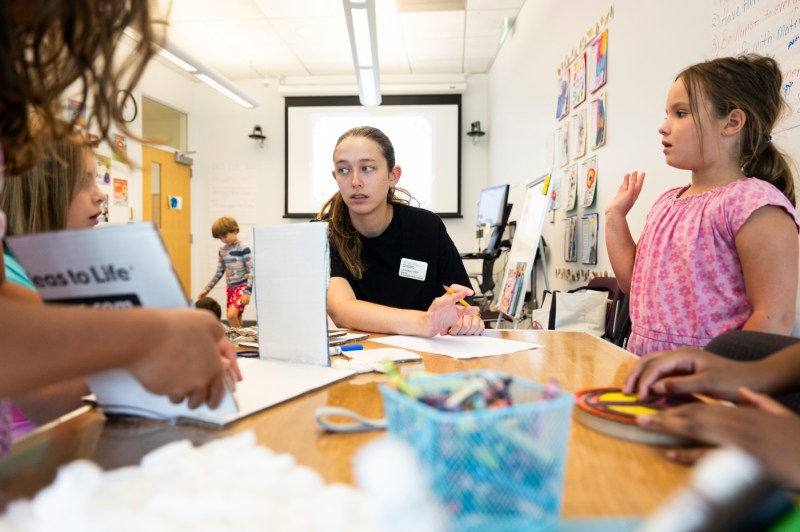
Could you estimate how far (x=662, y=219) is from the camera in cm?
165

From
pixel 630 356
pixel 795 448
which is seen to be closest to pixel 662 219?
pixel 630 356

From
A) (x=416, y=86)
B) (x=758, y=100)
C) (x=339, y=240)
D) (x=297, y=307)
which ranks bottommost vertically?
(x=297, y=307)

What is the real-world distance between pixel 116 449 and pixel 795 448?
66cm

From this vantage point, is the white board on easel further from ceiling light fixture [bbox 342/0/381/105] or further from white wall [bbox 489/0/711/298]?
ceiling light fixture [bbox 342/0/381/105]

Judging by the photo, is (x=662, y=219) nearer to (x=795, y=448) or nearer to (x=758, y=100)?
(x=758, y=100)

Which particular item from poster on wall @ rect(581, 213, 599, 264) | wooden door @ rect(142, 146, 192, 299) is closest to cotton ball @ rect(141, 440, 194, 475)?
poster on wall @ rect(581, 213, 599, 264)

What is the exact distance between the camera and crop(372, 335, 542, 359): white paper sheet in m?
1.20

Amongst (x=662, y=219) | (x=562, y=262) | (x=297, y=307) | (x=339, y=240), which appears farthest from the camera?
(x=562, y=262)

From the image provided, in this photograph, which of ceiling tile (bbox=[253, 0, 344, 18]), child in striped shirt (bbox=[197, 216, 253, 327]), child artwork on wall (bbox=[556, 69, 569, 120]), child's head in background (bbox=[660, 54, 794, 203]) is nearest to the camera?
child's head in background (bbox=[660, 54, 794, 203])

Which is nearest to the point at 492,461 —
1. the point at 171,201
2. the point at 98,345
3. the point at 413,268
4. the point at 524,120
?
the point at 98,345

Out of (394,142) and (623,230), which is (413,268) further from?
(394,142)

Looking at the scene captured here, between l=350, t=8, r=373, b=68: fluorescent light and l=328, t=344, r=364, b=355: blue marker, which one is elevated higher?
l=350, t=8, r=373, b=68: fluorescent light

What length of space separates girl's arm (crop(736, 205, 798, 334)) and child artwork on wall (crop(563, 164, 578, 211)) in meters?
2.14

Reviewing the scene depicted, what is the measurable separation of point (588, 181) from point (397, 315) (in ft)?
7.06
